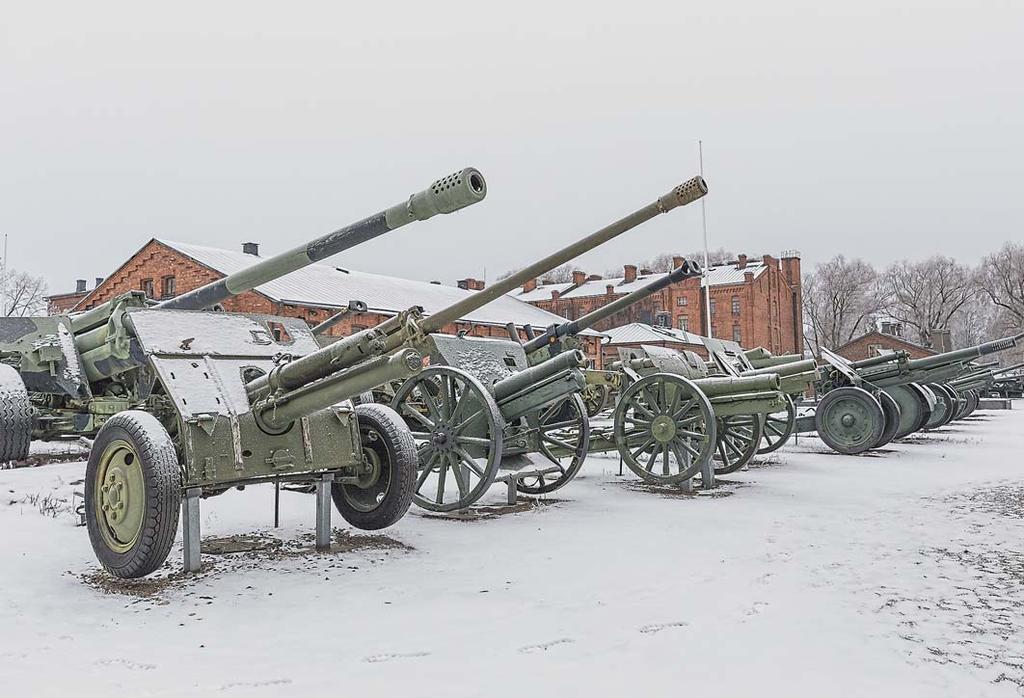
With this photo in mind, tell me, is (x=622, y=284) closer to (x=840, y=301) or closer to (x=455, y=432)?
(x=840, y=301)

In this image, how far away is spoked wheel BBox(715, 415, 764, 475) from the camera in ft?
31.9

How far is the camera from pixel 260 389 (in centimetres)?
529

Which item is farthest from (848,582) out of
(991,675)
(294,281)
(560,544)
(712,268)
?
(712,268)

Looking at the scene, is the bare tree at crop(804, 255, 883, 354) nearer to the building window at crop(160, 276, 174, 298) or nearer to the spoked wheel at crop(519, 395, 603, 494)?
the building window at crop(160, 276, 174, 298)

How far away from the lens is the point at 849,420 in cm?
1295

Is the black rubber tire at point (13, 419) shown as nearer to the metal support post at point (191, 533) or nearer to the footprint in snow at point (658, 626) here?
the metal support post at point (191, 533)

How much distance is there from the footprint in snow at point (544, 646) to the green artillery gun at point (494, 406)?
2.24 meters

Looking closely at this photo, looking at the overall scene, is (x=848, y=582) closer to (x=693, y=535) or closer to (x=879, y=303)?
(x=693, y=535)

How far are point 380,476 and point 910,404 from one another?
11230 millimetres

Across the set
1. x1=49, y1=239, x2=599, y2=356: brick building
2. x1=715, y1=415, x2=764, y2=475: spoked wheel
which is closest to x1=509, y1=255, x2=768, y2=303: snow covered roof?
x1=49, y1=239, x2=599, y2=356: brick building

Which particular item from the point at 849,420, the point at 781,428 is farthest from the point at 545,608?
the point at 781,428

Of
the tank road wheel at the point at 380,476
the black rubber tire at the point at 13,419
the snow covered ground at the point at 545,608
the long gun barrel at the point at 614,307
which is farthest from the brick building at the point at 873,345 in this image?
the tank road wheel at the point at 380,476

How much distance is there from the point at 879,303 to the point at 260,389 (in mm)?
60336

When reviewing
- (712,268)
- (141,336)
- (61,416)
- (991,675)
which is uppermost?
(712,268)
